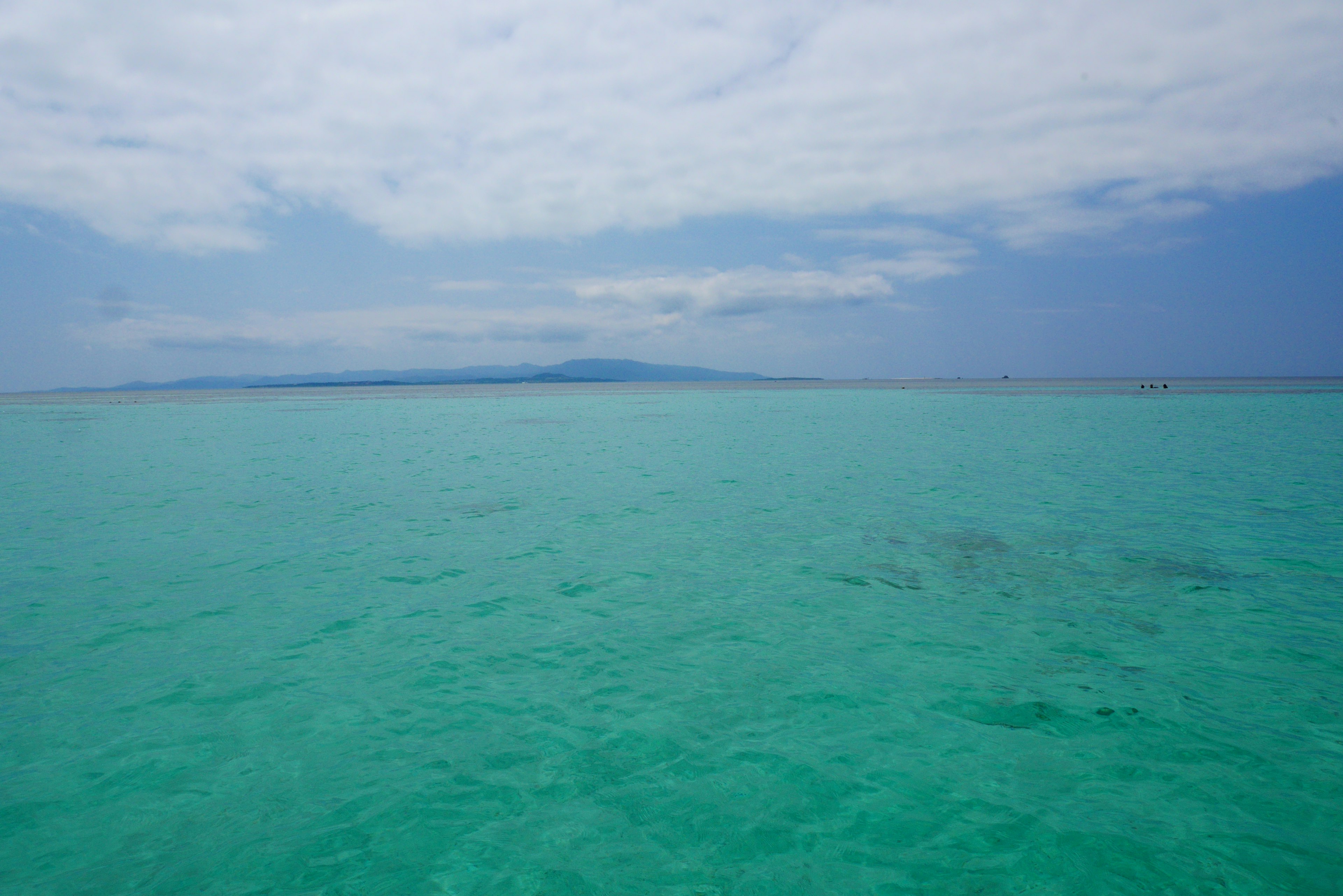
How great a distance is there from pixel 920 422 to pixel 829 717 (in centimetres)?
5416

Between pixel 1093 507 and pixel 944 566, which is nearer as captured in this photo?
pixel 944 566

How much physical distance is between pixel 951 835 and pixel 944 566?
9.12m

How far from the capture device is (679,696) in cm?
914

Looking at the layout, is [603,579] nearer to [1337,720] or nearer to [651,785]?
[651,785]

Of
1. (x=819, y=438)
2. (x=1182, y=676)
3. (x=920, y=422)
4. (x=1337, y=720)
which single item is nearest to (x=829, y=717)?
(x=1182, y=676)

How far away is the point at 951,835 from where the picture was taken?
6.41m

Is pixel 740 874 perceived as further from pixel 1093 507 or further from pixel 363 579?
pixel 1093 507

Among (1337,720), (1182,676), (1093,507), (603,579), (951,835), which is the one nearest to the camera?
(951,835)

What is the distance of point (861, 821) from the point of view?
21.9 feet

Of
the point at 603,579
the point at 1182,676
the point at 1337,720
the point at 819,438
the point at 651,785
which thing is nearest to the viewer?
the point at 651,785

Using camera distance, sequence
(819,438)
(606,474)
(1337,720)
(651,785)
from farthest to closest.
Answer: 1. (819,438)
2. (606,474)
3. (1337,720)
4. (651,785)

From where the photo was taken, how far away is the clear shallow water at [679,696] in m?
6.17

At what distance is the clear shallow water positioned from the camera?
243 inches

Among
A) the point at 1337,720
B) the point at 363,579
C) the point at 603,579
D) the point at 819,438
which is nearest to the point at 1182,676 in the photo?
the point at 1337,720
